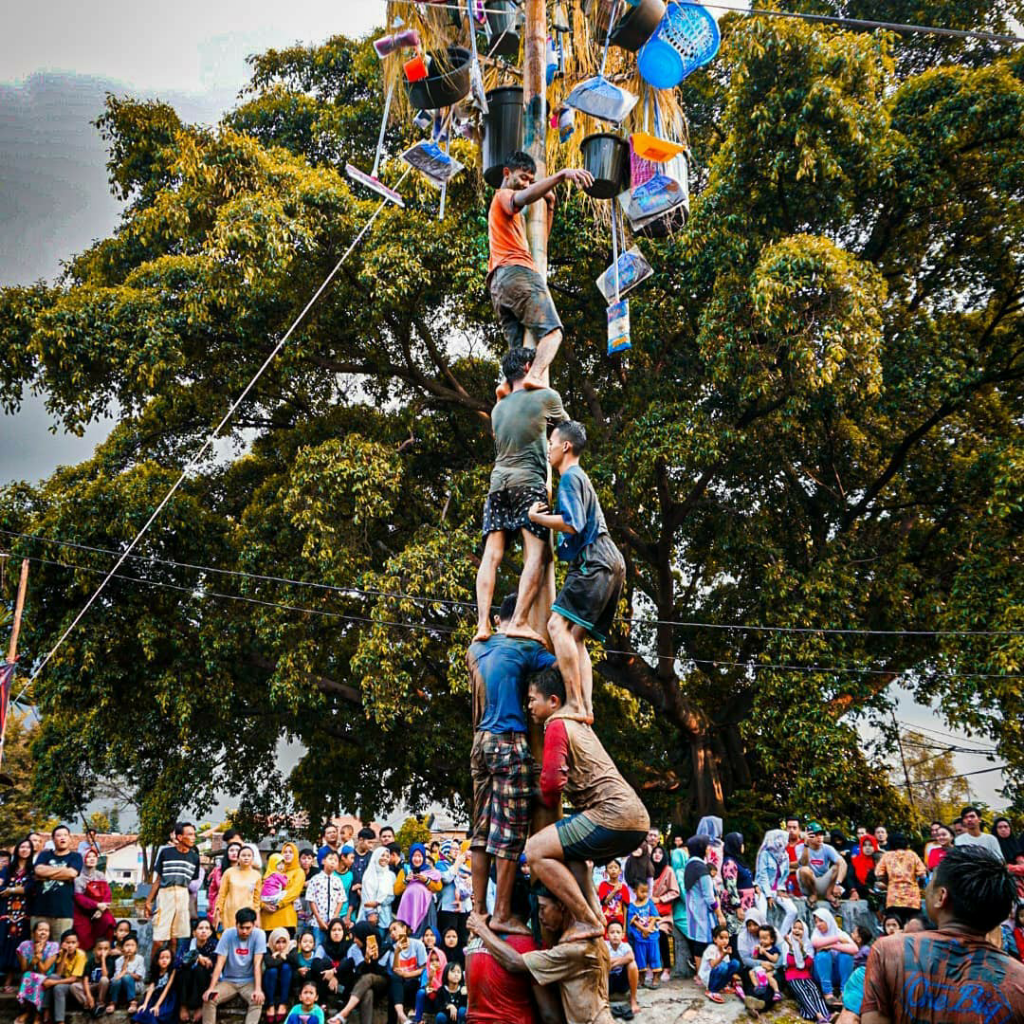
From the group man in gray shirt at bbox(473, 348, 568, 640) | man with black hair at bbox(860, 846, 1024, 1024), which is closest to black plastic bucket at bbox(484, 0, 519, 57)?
man in gray shirt at bbox(473, 348, 568, 640)

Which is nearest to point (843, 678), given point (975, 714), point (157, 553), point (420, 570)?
point (975, 714)

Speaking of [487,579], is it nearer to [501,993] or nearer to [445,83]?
[501,993]

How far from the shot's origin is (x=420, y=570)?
37.0ft

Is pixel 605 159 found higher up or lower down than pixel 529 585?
higher up

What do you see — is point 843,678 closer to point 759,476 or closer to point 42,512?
point 759,476

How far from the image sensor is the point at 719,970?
8.17 meters

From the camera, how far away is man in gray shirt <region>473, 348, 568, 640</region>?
14.9ft

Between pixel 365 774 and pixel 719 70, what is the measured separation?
1190 cm

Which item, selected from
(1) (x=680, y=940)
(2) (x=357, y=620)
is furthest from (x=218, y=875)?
(1) (x=680, y=940)

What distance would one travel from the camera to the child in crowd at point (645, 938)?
8.44 metres

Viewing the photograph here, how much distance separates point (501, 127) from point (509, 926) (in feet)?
13.9

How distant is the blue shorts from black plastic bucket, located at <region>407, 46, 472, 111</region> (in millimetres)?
4988

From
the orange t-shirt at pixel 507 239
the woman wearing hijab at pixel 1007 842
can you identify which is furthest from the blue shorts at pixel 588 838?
the woman wearing hijab at pixel 1007 842

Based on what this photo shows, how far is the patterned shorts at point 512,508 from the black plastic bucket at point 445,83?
3344 mm
